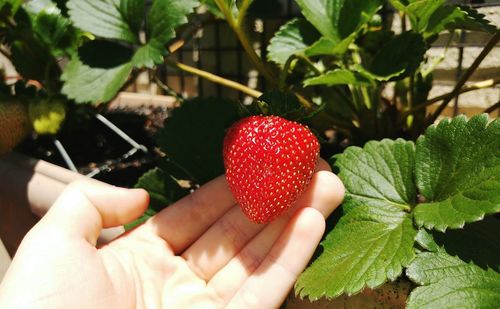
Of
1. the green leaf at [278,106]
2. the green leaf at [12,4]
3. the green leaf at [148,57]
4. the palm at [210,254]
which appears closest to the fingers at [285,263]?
the palm at [210,254]

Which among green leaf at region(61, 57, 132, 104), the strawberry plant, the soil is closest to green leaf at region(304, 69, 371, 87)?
the strawberry plant

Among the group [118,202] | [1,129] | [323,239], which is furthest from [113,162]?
[323,239]

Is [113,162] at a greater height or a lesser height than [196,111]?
lesser

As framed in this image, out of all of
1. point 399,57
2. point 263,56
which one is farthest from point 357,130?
point 263,56

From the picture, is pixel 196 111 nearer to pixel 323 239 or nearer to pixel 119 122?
pixel 323 239

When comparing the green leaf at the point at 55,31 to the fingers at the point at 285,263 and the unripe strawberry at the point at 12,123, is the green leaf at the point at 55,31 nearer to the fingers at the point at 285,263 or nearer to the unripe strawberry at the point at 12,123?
the unripe strawberry at the point at 12,123

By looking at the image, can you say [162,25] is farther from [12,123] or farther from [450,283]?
[450,283]
